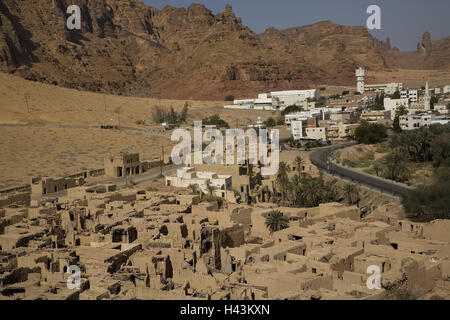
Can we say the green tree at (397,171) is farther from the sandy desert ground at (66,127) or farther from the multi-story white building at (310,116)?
the multi-story white building at (310,116)

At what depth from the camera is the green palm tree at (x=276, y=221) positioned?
25.7 metres

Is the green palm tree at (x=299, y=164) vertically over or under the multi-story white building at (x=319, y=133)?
under

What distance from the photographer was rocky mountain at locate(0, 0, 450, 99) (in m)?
123

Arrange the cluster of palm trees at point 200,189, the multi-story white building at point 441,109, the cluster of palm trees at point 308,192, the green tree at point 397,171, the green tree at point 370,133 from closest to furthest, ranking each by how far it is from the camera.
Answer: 1. the cluster of palm trees at point 200,189
2. the cluster of palm trees at point 308,192
3. the green tree at point 397,171
4. the green tree at point 370,133
5. the multi-story white building at point 441,109

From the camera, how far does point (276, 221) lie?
2606cm

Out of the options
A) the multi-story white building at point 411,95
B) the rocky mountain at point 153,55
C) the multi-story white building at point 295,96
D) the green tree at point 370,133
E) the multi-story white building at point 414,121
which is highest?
the rocky mountain at point 153,55

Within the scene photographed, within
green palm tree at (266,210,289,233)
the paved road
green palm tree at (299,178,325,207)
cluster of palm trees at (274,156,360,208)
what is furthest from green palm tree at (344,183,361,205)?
green palm tree at (266,210,289,233)

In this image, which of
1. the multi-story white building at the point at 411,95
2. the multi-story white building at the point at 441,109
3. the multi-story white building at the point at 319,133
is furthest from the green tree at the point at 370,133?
the multi-story white building at the point at 411,95

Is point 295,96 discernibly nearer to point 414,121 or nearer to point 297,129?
point 297,129

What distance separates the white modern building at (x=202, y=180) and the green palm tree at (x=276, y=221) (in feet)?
33.6

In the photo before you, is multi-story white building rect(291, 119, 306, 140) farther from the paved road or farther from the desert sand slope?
the desert sand slope

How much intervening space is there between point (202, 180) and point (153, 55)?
12399 cm

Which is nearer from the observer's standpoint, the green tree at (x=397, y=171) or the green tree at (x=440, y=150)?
the green tree at (x=397, y=171)
